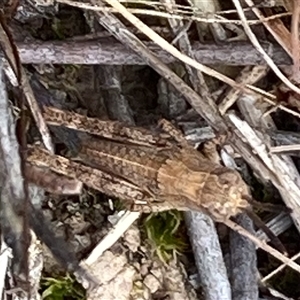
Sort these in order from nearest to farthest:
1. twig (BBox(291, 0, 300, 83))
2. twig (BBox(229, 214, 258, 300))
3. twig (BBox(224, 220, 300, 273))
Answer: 1. twig (BBox(291, 0, 300, 83))
2. twig (BBox(224, 220, 300, 273))
3. twig (BBox(229, 214, 258, 300))

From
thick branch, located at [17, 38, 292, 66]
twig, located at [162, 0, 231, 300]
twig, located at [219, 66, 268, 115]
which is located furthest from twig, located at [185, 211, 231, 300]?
thick branch, located at [17, 38, 292, 66]

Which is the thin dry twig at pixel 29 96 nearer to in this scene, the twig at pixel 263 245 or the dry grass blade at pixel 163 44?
the dry grass blade at pixel 163 44

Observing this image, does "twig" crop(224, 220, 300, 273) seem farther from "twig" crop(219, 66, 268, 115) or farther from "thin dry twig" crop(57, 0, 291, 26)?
"thin dry twig" crop(57, 0, 291, 26)

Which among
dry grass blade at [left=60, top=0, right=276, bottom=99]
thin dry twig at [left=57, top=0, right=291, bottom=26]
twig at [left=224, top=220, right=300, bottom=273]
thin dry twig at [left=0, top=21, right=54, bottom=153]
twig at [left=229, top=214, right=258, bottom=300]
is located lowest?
twig at [left=229, top=214, right=258, bottom=300]

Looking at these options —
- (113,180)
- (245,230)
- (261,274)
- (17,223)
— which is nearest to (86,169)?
(113,180)

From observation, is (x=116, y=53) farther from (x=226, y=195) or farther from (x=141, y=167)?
(x=226, y=195)

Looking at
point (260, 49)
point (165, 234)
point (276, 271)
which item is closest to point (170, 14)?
point (260, 49)

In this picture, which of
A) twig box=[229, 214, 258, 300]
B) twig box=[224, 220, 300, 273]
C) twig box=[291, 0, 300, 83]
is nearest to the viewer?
twig box=[291, 0, 300, 83]

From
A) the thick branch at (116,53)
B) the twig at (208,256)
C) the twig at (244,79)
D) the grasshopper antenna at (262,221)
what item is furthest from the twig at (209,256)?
the thick branch at (116,53)

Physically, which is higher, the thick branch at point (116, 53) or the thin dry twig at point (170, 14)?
the thin dry twig at point (170, 14)
